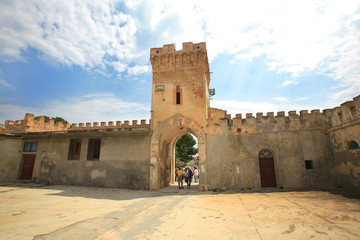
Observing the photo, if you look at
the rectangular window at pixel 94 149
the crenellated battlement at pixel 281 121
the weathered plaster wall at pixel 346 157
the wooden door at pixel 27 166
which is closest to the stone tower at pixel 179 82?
the crenellated battlement at pixel 281 121

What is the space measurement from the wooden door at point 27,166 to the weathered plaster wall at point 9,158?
0.45 m

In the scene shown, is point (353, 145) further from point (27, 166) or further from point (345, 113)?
point (27, 166)

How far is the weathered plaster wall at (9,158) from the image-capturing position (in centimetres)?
1531

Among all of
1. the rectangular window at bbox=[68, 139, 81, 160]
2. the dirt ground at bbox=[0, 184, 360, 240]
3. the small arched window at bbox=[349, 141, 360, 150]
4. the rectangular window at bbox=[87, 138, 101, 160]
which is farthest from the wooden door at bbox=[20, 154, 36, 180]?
the small arched window at bbox=[349, 141, 360, 150]

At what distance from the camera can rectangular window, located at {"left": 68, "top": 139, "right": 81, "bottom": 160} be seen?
603 inches

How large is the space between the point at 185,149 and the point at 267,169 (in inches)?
853

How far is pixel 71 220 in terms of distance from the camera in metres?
5.62

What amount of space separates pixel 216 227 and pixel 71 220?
14.9 ft

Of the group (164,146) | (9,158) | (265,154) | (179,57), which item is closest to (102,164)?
(164,146)

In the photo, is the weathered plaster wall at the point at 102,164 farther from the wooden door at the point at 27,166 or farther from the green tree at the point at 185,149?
the green tree at the point at 185,149

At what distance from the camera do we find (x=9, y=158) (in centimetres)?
1570

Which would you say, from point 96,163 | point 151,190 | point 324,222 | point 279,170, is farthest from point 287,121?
point 96,163

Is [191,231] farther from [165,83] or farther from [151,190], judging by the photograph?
[165,83]

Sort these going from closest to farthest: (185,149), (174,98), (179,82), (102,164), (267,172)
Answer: (267,172) < (102,164) < (174,98) < (179,82) < (185,149)
